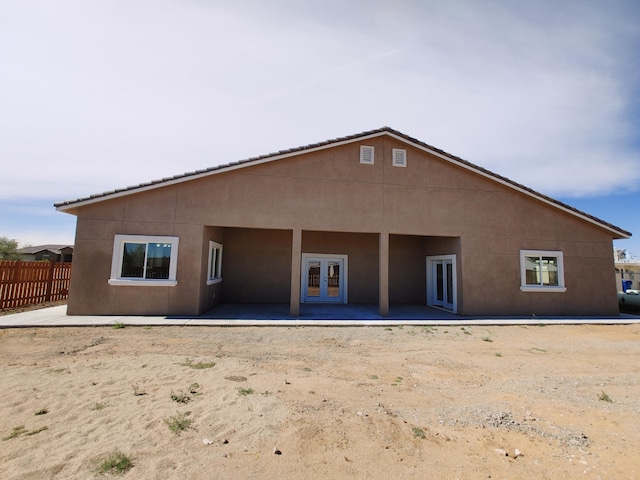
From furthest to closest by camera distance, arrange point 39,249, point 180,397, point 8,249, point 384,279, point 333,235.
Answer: point 39,249 < point 8,249 < point 333,235 < point 384,279 < point 180,397

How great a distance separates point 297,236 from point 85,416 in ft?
28.2

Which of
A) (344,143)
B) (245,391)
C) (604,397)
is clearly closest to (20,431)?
(245,391)

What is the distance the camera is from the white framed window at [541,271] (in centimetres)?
1354

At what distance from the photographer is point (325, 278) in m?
16.0

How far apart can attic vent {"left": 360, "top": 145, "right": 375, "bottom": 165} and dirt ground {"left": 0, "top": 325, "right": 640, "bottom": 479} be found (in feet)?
23.9

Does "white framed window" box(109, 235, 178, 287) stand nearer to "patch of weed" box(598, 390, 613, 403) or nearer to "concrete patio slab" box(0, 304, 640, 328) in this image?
"concrete patio slab" box(0, 304, 640, 328)

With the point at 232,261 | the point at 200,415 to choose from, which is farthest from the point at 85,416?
the point at 232,261

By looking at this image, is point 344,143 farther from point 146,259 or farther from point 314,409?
point 314,409

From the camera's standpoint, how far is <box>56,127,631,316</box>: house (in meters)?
11.4

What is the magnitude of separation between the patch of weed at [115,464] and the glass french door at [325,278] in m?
12.7

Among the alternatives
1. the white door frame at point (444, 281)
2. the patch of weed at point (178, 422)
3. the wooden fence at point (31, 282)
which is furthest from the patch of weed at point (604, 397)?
the wooden fence at point (31, 282)

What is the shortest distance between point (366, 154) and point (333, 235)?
4.40m

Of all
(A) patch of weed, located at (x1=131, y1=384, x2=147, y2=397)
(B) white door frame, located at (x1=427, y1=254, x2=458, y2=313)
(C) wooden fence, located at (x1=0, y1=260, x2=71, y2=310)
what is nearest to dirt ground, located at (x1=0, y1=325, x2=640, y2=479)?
(A) patch of weed, located at (x1=131, y1=384, x2=147, y2=397)

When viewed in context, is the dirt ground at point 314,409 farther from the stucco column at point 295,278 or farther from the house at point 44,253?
the house at point 44,253
